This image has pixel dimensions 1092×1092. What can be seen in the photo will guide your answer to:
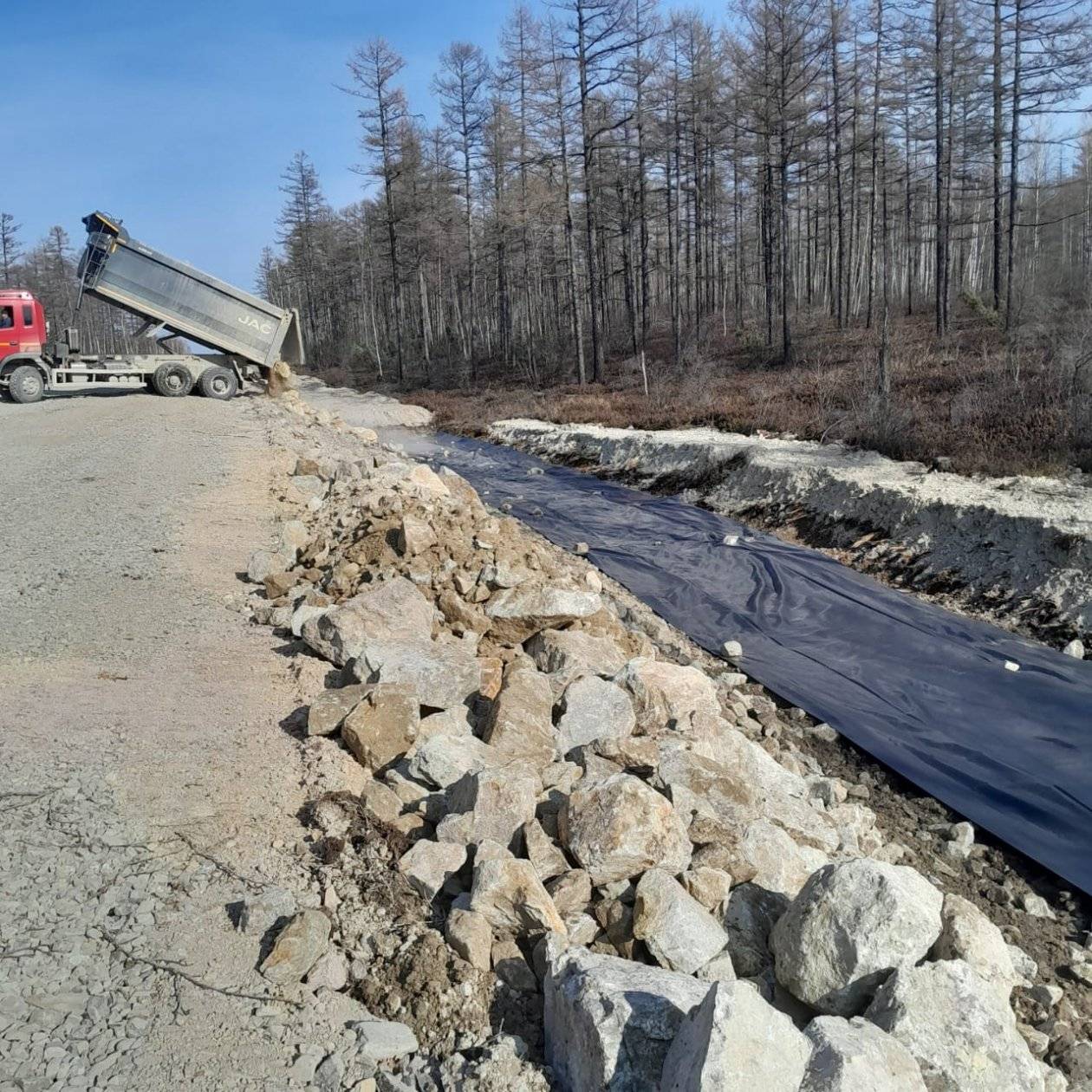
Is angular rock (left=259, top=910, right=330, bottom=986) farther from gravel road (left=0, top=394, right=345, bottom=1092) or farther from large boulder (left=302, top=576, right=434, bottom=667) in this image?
large boulder (left=302, top=576, right=434, bottom=667)

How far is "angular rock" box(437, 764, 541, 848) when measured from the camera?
3.44 m

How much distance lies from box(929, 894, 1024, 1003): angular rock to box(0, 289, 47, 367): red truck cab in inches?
759

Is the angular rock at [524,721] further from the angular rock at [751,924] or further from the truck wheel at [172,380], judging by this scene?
the truck wheel at [172,380]

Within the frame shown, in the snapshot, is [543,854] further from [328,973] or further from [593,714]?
[593,714]

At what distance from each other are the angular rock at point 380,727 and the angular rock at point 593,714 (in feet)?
2.66

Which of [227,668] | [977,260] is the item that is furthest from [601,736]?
[977,260]

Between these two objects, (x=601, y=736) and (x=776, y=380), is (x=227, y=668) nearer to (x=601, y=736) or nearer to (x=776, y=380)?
(x=601, y=736)

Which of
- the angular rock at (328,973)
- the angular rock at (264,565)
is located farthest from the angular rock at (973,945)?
the angular rock at (264,565)

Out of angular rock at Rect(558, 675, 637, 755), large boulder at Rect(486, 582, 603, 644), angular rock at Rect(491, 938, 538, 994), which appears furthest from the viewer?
large boulder at Rect(486, 582, 603, 644)

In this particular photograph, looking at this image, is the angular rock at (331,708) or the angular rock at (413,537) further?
the angular rock at (413,537)

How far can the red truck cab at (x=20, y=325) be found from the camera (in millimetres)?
17016

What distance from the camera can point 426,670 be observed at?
468cm

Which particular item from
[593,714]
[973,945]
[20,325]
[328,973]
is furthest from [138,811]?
[20,325]

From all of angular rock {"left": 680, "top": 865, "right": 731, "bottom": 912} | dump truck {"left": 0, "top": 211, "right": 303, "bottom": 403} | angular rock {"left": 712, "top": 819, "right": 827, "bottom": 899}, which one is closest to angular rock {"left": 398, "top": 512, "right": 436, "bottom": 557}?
angular rock {"left": 712, "top": 819, "right": 827, "bottom": 899}
